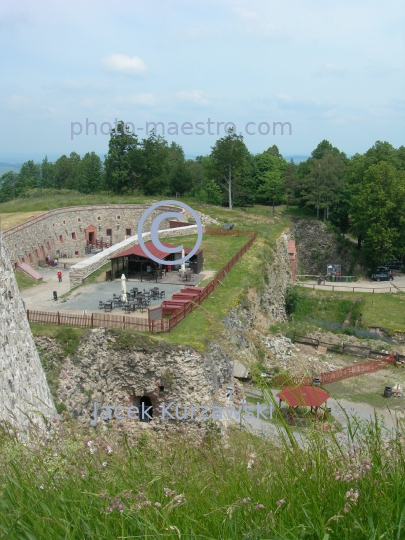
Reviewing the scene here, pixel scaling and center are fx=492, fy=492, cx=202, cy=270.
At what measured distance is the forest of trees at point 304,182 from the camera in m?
46.8

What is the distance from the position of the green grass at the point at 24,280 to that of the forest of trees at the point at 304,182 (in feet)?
90.2

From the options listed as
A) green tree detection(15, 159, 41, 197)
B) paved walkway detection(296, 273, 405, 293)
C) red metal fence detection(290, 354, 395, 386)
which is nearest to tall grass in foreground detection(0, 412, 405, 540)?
red metal fence detection(290, 354, 395, 386)

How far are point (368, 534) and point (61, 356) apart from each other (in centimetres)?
1694

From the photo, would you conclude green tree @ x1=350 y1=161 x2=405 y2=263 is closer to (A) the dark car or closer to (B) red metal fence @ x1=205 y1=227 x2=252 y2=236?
(A) the dark car

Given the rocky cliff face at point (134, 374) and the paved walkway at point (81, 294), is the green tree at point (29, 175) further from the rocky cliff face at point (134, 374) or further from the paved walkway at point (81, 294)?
the rocky cliff face at point (134, 374)

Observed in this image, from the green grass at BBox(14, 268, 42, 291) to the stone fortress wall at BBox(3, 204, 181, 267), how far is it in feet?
8.52

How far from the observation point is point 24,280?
28.4 m

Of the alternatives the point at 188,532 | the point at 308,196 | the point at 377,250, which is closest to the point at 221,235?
the point at 377,250

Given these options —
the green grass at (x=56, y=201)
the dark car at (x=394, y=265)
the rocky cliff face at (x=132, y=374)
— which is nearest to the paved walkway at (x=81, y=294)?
the rocky cliff face at (x=132, y=374)

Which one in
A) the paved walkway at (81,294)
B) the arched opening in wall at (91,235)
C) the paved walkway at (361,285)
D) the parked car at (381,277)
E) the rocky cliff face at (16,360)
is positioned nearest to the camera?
the rocky cliff face at (16,360)

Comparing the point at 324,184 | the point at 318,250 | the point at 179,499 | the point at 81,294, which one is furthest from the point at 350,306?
the point at 179,499

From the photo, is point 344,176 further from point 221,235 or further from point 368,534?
point 368,534

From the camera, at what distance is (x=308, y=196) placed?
183ft

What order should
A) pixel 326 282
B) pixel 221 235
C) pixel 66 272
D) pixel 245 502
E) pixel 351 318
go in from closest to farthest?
pixel 245 502
pixel 66 272
pixel 351 318
pixel 221 235
pixel 326 282
